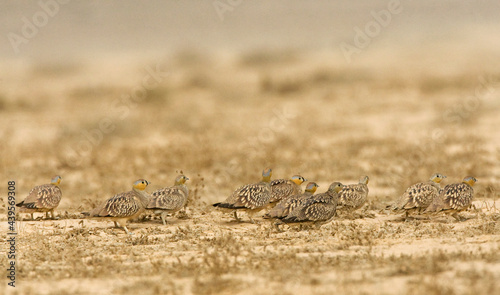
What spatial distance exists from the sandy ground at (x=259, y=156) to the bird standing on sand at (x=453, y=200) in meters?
0.24

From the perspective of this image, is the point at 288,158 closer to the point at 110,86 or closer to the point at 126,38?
the point at 110,86

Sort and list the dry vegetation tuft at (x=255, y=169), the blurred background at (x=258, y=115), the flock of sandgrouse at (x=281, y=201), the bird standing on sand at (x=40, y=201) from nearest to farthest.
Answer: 1. the dry vegetation tuft at (x=255, y=169)
2. the flock of sandgrouse at (x=281, y=201)
3. the bird standing on sand at (x=40, y=201)
4. the blurred background at (x=258, y=115)

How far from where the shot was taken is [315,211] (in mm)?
9414

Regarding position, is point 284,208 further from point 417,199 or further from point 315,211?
point 417,199

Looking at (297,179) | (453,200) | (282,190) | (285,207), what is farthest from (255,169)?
(453,200)

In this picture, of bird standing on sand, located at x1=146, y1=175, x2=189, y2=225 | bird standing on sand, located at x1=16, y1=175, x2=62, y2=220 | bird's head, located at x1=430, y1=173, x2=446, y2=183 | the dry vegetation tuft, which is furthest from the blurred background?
bird standing on sand, located at x1=16, y1=175, x2=62, y2=220

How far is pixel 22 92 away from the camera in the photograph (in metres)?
35.3

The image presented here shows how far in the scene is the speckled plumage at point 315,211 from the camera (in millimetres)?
9336

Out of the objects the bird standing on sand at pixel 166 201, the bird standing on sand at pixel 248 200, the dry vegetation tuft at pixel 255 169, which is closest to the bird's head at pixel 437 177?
the dry vegetation tuft at pixel 255 169

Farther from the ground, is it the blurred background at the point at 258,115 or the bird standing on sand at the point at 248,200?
the blurred background at the point at 258,115

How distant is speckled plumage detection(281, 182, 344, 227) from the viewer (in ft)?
30.6

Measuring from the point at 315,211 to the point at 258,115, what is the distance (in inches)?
677

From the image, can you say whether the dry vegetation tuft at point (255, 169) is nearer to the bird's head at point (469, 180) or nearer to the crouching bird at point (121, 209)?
the crouching bird at point (121, 209)

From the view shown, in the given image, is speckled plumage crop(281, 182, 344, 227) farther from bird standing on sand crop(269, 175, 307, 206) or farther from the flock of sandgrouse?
bird standing on sand crop(269, 175, 307, 206)
